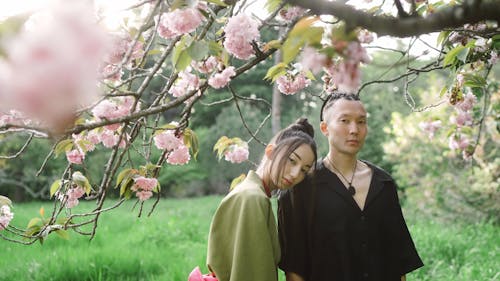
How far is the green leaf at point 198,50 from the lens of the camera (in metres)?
1.34

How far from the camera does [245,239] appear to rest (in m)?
1.62

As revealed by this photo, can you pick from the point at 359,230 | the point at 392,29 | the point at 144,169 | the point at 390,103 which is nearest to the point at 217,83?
the point at 144,169

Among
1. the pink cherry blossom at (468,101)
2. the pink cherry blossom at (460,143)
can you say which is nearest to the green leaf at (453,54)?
the pink cherry blossom at (468,101)

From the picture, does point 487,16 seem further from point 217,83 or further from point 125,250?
point 125,250

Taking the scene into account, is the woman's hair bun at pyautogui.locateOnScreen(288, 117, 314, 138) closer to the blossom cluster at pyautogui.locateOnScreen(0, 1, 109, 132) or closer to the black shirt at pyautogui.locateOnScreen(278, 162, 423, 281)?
the black shirt at pyautogui.locateOnScreen(278, 162, 423, 281)

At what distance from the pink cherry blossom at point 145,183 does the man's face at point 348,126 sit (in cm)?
70

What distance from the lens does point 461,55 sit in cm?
173

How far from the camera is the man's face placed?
189 centimetres

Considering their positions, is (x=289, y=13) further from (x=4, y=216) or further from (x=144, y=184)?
(x=4, y=216)

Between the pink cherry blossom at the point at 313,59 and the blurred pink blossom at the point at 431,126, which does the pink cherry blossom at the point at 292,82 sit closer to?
the pink cherry blossom at the point at 313,59

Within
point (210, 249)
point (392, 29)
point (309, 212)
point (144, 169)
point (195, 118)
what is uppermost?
point (195, 118)

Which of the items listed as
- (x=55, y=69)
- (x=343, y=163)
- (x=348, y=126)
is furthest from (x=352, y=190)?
(x=55, y=69)

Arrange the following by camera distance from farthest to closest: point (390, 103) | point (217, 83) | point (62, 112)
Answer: point (390, 103)
point (217, 83)
point (62, 112)

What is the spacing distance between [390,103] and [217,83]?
12243 mm
